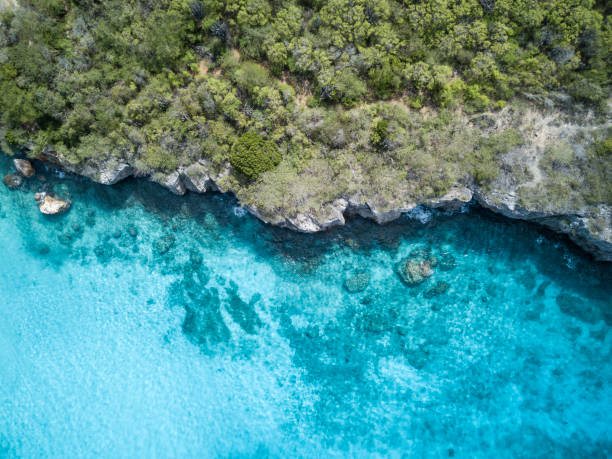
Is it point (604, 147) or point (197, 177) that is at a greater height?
point (604, 147)

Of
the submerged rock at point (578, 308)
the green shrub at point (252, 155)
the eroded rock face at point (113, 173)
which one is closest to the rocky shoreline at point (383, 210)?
the eroded rock face at point (113, 173)

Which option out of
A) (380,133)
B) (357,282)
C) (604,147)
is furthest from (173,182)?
(604,147)

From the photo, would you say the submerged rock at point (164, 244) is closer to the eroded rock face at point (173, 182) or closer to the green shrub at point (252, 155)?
the eroded rock face at point (173, 182)

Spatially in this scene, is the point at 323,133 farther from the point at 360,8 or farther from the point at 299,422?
the point at 299,422

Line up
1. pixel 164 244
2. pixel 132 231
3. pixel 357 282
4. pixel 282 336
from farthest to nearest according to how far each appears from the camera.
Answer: pixel 132 231, pixel 164 244, pixel 282 336, pixel 357 282

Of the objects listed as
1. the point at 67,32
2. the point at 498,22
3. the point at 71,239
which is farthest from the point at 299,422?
the point at 67,32

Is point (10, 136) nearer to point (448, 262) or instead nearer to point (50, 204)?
point (50, 204)

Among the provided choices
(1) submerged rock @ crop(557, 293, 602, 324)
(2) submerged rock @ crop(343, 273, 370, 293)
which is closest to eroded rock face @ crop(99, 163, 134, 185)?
(2) submerged rock @ crop(343, 273, 370, 293)

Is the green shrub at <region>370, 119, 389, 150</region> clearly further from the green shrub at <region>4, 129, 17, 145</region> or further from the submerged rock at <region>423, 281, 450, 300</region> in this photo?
the green shrub at <region>4, 129, 17, 145</region>
